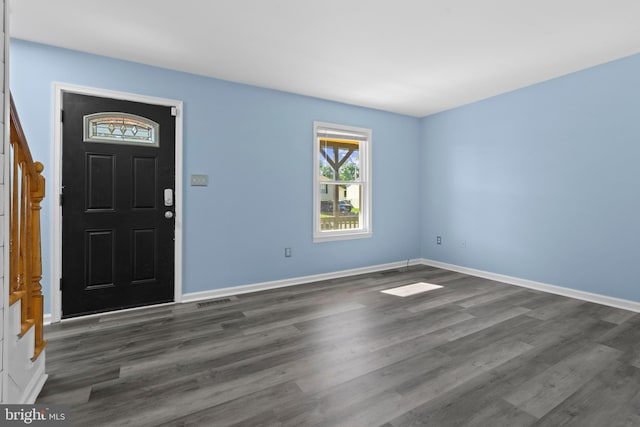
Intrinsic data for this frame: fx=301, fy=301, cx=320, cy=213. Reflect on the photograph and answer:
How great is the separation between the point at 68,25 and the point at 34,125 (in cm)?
98

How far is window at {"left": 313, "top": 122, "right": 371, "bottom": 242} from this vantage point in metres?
4.48

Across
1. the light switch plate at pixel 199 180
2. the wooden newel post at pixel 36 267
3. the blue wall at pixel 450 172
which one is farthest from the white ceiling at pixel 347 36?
the wooden newel post at pixel 36 267

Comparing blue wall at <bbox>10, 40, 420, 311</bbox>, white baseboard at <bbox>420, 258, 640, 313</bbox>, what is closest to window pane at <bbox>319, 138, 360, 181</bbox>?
blue wall at <bbox>10, 40, 420, 311</bbox>

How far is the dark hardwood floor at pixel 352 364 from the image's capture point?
5.41ft

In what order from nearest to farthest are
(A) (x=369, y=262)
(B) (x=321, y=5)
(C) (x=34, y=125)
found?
(B) (x=321, y=5)
(C) (x=34, y=125)
(A) (x=369, y=262)

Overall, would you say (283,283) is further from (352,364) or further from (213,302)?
(352,364)

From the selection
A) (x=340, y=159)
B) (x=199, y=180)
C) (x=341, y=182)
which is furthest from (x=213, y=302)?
(x=340, y=159)

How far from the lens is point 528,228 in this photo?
13.3 ft

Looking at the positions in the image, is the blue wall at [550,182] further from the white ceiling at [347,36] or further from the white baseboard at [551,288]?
the white ceiling at [347,36]

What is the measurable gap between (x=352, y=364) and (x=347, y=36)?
2792 millimetres

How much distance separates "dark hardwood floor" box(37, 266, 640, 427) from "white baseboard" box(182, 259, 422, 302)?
22 cm

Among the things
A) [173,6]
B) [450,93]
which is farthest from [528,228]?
[173,6]

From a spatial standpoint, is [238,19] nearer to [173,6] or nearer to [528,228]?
[173,6]

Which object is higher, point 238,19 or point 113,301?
point 238,19
